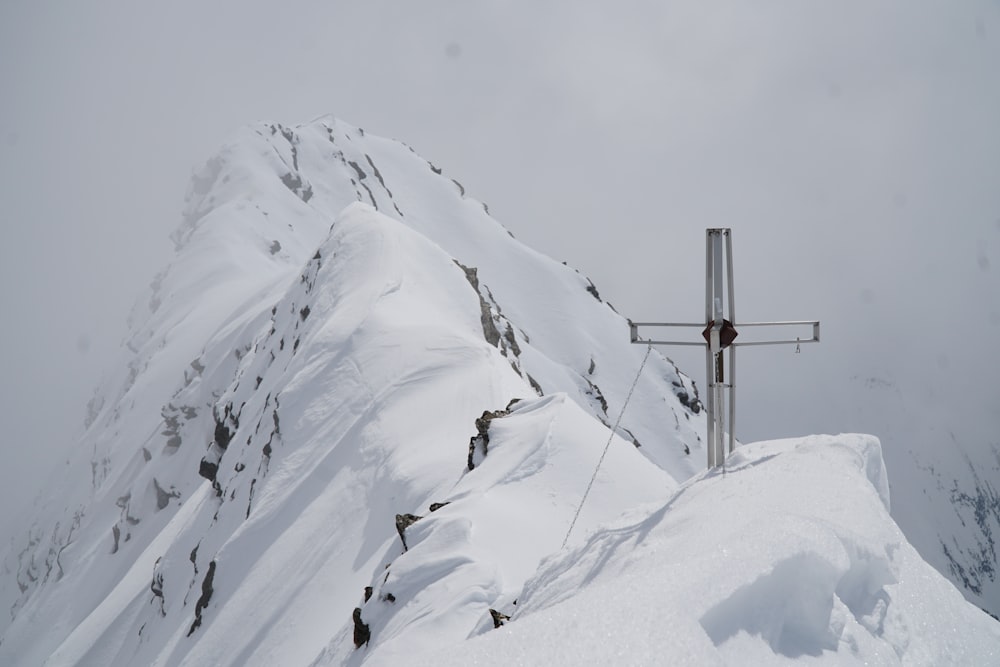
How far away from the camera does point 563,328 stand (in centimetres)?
6850

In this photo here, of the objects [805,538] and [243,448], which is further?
[243,448]

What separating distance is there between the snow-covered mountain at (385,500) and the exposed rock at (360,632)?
41 mm

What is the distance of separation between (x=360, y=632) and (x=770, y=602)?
7.81 meters

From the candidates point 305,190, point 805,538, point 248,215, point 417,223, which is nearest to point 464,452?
point 805,538

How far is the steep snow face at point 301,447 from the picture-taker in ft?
45.1

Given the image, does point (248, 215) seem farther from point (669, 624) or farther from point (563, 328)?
point (669, 624)

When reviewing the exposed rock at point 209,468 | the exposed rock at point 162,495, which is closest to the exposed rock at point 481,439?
the exposed rock at point 209,468

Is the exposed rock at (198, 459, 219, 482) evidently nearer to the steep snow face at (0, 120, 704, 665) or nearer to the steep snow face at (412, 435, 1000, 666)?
the steep snow face at (0, 120, 704, 665)

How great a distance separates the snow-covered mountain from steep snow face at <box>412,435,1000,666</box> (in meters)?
0.02

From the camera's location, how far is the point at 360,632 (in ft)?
32.2

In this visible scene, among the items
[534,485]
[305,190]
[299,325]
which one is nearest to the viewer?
[534,485]

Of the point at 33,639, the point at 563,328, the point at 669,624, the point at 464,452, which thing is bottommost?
the point at 33,639

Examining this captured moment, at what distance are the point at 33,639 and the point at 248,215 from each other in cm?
3741

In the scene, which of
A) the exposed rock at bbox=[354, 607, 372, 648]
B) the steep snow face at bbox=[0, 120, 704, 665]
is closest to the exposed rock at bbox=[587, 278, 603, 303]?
the steep snow face at bbox=[0, 120, 704, 665]
